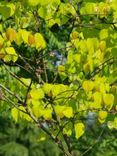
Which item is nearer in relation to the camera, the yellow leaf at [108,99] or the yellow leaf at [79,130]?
the yellow leaf at [108,99]

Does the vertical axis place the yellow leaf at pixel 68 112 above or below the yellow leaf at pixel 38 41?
below

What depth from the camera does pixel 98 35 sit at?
2.38m

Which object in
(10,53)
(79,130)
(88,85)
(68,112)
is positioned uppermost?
(10,53)

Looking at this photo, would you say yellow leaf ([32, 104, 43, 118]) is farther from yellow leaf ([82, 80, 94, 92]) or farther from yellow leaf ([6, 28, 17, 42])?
yellow leaf ([6, 28, 17, 42])

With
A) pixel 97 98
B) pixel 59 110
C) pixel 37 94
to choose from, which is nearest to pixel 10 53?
pixel 37 94

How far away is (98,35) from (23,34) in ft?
1.60

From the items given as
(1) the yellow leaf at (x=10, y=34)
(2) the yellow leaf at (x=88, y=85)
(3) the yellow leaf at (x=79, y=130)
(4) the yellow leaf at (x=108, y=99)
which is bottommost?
(3) the yellow leaf at (x=79, y=130)

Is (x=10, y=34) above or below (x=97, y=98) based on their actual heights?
above

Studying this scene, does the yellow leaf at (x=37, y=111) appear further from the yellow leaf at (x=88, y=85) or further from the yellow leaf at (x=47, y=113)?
the yellow leaf at (x=88, y=85)

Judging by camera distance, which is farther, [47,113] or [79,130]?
[79,130]

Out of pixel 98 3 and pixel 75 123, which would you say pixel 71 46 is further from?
pixel 75 123

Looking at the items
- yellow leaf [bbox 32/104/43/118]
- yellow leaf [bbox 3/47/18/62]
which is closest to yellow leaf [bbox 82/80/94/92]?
yellow leaf [bbox 32/104/43/118]

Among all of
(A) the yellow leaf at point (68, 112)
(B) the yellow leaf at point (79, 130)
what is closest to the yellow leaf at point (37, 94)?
(A) the yellow leaf at point (68, 112)

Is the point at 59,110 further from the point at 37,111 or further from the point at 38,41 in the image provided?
the point at 38,41
